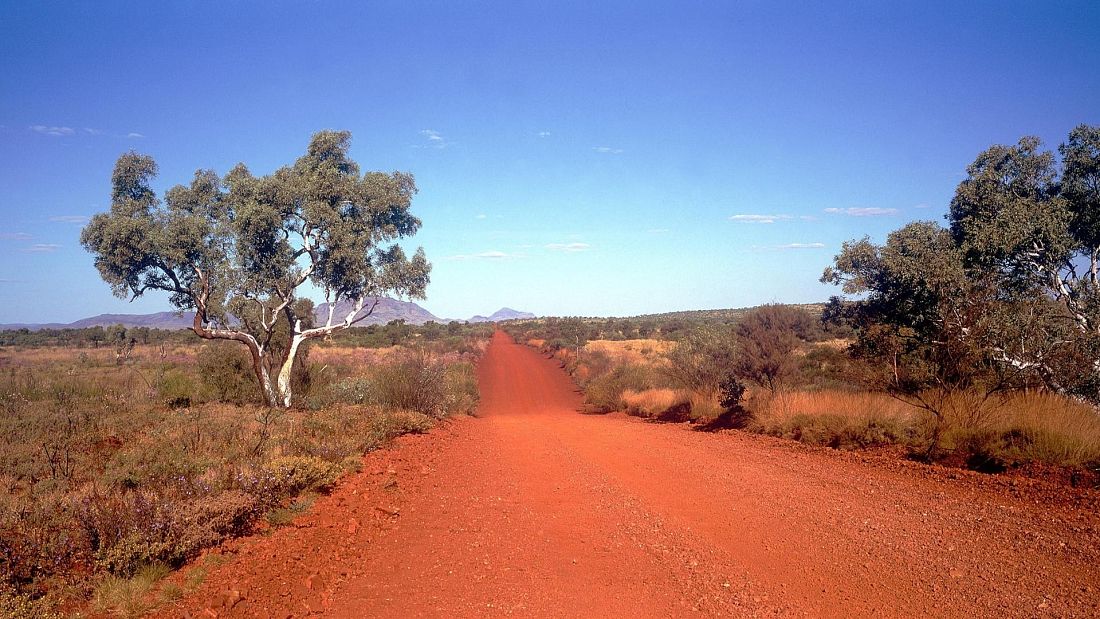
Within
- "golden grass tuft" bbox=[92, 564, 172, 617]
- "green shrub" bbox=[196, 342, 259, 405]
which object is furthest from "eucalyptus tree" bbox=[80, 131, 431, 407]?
"golden grass tuft" bbox=[92, 564, 172, 617]

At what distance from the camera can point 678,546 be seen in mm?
5820

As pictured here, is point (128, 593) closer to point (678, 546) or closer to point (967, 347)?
point (678, 546)

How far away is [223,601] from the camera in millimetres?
4539

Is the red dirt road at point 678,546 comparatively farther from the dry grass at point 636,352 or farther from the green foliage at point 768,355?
the dry grass at point 636,352

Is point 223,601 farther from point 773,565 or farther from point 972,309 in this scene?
point 972,309

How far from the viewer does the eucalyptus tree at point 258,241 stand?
47.2 ft

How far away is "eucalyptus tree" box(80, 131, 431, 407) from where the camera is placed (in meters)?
14.4

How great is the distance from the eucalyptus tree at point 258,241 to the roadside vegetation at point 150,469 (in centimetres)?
206

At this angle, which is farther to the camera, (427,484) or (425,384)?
(425,384)

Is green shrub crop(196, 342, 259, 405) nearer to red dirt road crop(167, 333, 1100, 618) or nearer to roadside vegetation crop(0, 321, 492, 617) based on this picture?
roadside vegetation crop(0, 321, 492, 617)

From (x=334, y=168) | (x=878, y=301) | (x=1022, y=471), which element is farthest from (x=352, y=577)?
(x=878, y=301)

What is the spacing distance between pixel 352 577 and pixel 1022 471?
8.20 m

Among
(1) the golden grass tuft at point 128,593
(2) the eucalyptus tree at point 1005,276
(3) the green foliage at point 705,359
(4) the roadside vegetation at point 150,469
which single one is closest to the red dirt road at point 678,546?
(1) the golden grass tuft at point 128,593

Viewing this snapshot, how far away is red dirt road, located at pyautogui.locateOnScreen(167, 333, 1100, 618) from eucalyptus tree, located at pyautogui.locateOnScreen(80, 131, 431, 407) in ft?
24.6
